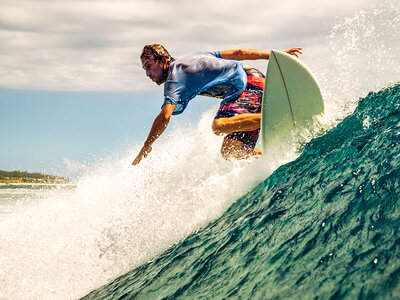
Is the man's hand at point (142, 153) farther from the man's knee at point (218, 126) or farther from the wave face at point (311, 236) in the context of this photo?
the wave face at point (311, 236)

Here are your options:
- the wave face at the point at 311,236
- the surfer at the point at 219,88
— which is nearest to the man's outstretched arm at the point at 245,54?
the surfer at the point at 219,88

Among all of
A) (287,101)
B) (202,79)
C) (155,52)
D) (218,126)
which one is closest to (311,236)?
(218,126)

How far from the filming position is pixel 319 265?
255cm

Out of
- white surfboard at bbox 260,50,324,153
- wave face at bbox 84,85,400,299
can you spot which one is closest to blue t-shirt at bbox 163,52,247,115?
white surfboard at bbox 260,50,324,153

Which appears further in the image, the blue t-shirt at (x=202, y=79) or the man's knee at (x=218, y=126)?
the man's knee at (x=218, y=126)

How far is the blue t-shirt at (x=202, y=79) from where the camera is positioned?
4941mm

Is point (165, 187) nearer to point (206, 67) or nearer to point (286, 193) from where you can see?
point (206, 67)

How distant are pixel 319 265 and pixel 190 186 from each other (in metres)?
3.32

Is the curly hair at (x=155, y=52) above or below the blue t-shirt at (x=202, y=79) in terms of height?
above

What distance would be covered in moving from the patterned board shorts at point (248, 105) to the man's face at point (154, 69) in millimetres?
895

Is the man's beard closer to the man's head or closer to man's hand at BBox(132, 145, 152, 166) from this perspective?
the man's head

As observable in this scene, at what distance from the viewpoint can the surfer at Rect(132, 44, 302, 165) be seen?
195 inches

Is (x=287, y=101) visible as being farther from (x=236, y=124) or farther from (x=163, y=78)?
(x=163, y=78)

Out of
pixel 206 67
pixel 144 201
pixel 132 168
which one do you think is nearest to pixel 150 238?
pixel 144 201
